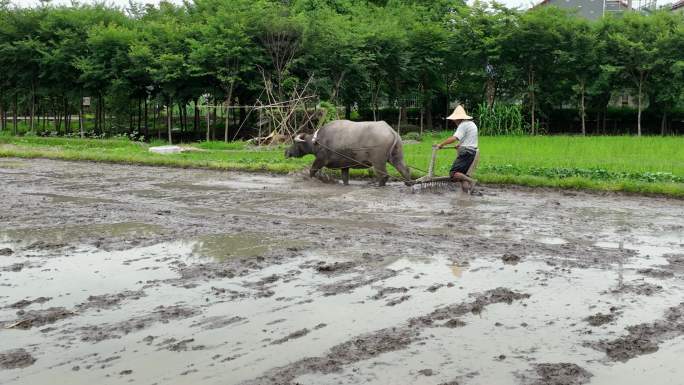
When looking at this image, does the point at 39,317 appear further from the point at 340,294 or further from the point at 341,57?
the point at 341,57

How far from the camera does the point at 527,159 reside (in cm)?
1597

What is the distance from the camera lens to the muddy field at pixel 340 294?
4.53m

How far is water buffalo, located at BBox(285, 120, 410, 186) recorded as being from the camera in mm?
13445

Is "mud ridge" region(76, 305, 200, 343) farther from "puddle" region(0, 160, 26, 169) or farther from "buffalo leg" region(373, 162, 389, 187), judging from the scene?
"puddle" region(0, 160, 26, 169)

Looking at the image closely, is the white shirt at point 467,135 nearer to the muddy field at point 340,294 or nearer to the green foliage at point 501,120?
the muddy field at point 340,294

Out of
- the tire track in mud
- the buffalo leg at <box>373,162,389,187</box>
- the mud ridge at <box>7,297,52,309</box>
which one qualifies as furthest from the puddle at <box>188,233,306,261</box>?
the buffalo leg at <box>373,162,389,187</box>

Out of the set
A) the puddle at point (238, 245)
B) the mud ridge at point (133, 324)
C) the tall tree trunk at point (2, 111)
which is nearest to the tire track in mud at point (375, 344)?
the mud ridge at point (133, 324)

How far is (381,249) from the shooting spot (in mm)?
7770

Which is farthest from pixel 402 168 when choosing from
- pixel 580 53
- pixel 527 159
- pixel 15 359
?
pixel 580 53

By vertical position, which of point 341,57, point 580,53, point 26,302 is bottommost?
point 26,302

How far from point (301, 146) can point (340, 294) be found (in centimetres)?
926

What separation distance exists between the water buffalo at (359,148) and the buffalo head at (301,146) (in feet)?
1.61

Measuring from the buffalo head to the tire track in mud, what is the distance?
29.4 ft

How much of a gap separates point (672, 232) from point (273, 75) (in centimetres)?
1690
